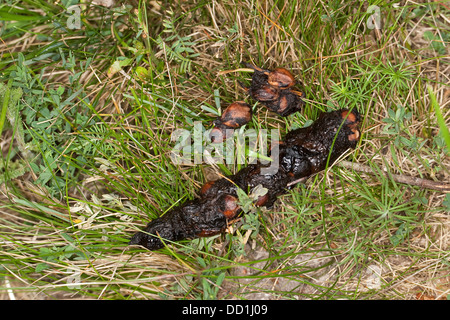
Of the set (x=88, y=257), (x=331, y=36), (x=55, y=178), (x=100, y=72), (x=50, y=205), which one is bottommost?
(x=88, y=257)

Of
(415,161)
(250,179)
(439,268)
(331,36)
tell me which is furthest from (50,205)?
(439,268)

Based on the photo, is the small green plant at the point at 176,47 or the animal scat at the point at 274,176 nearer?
the animal scat at the point at 274,176

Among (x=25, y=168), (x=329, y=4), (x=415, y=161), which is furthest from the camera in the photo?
(x=25, y=168)

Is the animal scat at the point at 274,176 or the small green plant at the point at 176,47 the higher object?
the small green plant at the point at 176,47

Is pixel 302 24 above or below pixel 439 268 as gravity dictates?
above

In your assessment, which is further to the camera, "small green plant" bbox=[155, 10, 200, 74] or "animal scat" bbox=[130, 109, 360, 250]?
"small green plant" bbox=[155, 10, 200, 74]

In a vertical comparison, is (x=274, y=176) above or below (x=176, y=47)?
below

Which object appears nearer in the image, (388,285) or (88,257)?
(388,285)

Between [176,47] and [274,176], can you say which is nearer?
[274,176]

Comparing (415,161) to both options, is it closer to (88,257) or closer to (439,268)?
(439,268)

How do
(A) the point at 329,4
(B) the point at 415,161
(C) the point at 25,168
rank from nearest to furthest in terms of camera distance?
(A) the point at 329,4 < (B) the point at 415,161 < (C) the point at 25,168

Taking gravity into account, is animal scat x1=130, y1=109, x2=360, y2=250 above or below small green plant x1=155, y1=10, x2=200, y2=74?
below
